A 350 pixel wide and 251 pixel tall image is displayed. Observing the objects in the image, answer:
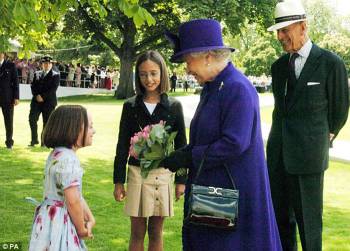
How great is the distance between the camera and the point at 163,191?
4703 millimetres

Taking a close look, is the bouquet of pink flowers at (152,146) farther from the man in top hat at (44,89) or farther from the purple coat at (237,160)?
the man in top hat at (44,89)

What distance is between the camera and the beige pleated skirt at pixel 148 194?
4.64 m

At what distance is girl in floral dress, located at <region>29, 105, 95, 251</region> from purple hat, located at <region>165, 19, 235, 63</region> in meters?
0.78

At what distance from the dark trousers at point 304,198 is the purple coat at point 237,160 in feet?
4.92

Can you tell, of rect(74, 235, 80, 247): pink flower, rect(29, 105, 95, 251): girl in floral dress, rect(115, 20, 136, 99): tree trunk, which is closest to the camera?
rect(29, 105, 95, 251): girl in floral dress

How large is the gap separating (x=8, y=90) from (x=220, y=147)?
9847 millimetres

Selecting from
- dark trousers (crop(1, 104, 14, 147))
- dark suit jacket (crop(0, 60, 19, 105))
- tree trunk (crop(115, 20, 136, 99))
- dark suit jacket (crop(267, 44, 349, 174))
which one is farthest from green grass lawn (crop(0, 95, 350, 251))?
tree trunk (crop(115, 20, 136, 99))

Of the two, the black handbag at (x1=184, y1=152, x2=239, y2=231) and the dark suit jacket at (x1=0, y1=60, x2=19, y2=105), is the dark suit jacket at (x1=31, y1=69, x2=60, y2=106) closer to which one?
the dark suit jacket at (x1=0, y1=60, x2=19, y2=105)

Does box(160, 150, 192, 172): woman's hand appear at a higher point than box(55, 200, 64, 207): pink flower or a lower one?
higher

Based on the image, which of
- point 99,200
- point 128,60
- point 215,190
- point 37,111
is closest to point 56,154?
point 215,190

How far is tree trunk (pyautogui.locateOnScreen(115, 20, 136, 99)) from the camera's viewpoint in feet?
119

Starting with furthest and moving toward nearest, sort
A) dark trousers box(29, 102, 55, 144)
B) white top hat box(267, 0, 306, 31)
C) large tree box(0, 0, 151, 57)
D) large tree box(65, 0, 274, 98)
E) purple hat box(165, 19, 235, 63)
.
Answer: large tree box(65, 0, 274, 98) < dark trousers box(29, 102, 55, 144) < large tree box(0, 0, 151, 57) < white top hat box(267, 0, 306, 31) < purple hat box(165, 19, 235, 63)

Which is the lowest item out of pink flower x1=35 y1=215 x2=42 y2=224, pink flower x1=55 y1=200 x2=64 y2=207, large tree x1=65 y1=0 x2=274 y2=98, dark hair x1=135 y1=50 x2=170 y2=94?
pink flower x1=35 y1=215 x2=42 y2=224

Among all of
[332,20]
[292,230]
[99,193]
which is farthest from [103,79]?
[332,20]
